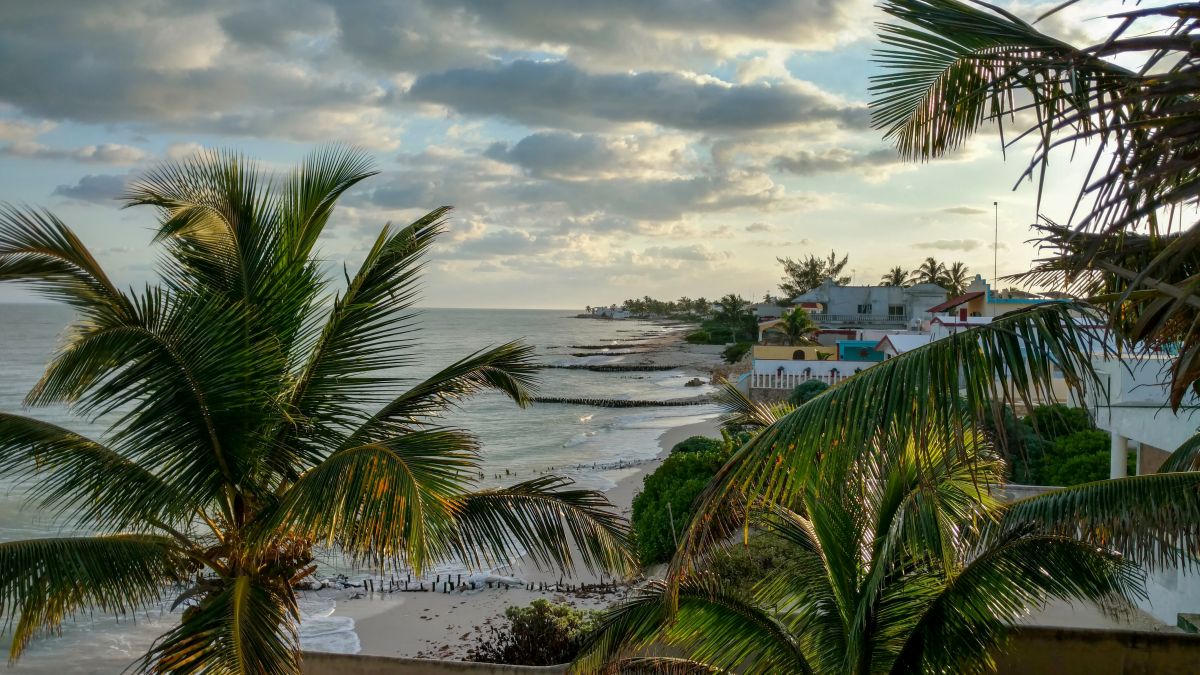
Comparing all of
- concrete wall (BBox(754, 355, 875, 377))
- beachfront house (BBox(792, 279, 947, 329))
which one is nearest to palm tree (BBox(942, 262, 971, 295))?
beachfront house (BBox(792, 279, 947, 329))

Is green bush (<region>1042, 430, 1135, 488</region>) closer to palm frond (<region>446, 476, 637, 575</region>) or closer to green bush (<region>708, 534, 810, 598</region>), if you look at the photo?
green bush (<region>708, 534, 810, 598</region>)

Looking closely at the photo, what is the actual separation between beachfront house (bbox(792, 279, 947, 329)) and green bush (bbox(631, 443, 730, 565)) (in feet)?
175

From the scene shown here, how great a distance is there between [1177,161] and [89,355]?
566cm

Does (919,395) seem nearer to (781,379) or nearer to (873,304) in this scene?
(781,379)

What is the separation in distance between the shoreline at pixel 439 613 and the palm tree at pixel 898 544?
27.4ft

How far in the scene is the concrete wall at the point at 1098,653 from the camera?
291 inches

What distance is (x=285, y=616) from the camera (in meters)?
5.91

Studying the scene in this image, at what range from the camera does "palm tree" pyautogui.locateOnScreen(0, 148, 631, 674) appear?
5.22 metres

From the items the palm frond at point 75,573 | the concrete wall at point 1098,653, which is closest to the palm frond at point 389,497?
the palm frond at point 75,573

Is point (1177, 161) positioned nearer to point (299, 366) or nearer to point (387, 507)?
point (387, 507)

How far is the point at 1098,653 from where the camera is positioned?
24.8ft

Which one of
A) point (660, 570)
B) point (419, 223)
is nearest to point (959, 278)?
point (660, 570)

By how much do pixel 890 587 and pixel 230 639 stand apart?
13.4 ft

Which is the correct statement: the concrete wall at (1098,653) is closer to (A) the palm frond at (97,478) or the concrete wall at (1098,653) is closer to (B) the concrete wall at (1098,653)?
(B) the concrete wall at (1098,653)
